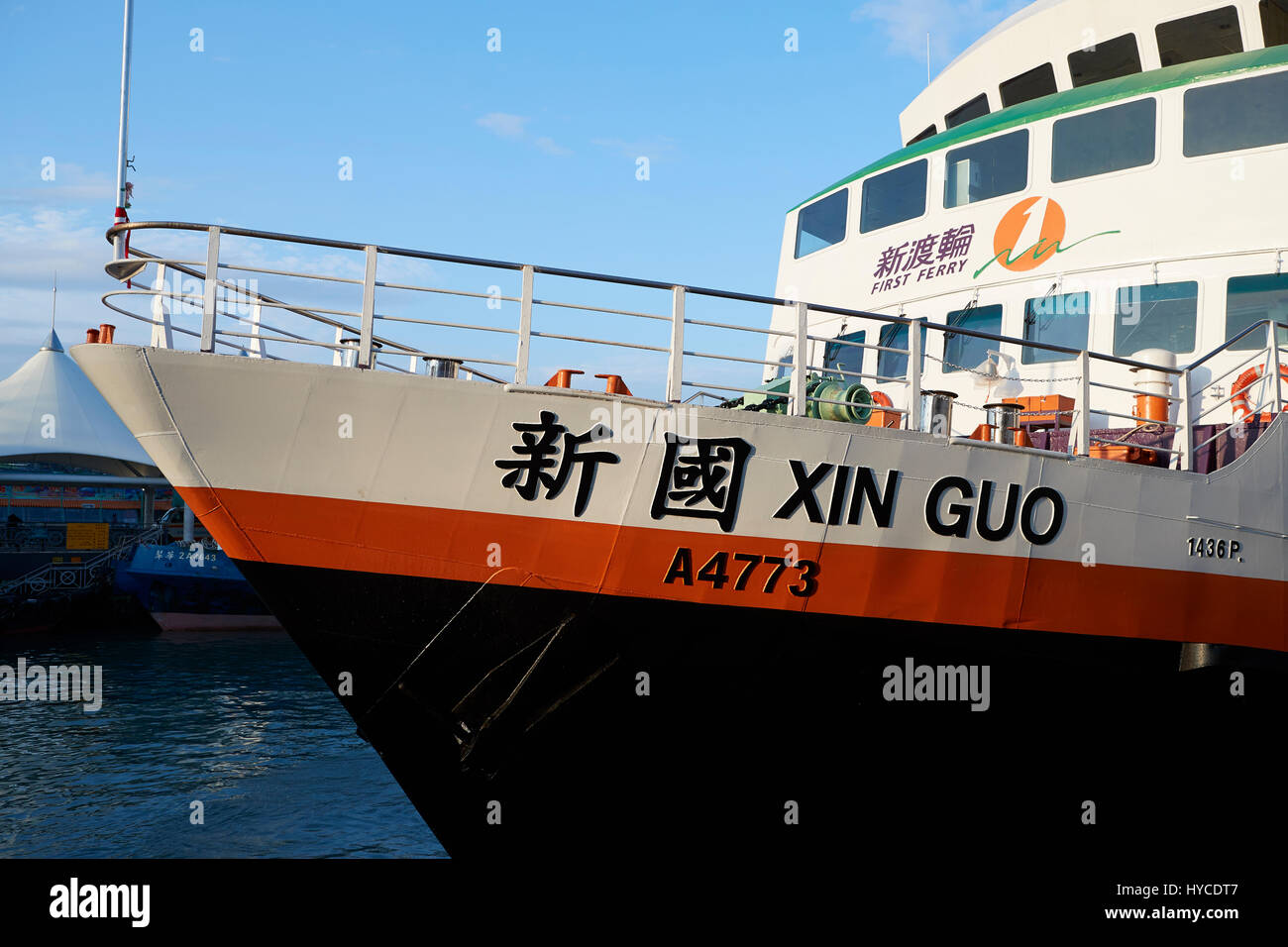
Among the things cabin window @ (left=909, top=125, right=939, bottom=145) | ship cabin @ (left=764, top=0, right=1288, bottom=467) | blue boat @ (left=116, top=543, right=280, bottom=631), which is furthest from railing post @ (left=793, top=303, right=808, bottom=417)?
blue boat @ (left=116, top=543, right=280, bottom=631)

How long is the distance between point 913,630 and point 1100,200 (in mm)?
5685

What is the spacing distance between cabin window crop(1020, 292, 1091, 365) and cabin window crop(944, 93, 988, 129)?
15.6ft

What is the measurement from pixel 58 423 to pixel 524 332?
39126 mm

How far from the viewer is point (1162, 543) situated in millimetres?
7355

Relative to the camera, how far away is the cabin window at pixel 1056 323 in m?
9.48

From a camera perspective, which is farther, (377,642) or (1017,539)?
(1017,539)

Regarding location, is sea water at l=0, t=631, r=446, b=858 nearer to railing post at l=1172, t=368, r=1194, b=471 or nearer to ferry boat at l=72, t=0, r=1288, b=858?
ferry boat at l=72, t=0, r=1288, b=858

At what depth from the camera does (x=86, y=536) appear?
1420 inches

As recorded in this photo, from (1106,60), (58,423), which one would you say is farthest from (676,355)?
(58,423)

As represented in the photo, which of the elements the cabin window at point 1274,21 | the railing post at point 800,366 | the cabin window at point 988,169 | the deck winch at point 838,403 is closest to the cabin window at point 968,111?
the cabin window at point 988,169

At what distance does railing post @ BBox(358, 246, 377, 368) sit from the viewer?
5.88 meters
